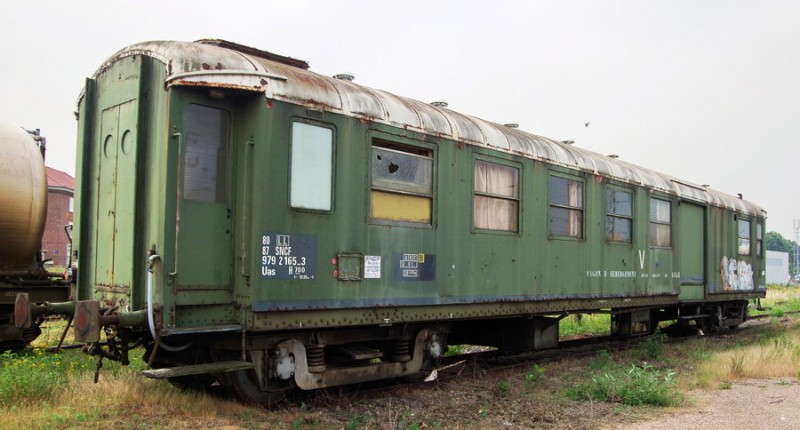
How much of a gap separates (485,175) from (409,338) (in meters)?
2.30

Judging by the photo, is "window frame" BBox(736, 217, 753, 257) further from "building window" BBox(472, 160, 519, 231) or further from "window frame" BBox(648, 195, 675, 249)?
"building window" BBox(472, 160, 519, 231)

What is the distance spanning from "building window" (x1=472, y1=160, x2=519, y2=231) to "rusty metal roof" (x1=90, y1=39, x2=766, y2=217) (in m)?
0.30

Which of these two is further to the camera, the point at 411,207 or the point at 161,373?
the point at 411,207

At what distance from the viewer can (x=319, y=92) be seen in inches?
267

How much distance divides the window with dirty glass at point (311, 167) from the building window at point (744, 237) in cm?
1291

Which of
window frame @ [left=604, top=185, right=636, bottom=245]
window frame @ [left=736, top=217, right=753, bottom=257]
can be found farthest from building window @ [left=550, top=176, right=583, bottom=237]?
window frame @ [left=736, top=217, right=753, bottom=257]

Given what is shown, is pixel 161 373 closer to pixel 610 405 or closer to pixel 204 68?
pixel 204 68

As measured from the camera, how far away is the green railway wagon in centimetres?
605

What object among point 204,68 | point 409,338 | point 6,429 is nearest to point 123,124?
point 204,68

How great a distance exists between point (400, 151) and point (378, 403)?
2.68m

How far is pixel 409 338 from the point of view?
7.90m

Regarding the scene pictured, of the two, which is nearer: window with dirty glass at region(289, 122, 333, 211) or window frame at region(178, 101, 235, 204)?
window frame at region(178, 101, 235, 204)

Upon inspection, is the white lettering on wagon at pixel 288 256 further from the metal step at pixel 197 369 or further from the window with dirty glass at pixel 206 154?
the metal step at pixel 197 369

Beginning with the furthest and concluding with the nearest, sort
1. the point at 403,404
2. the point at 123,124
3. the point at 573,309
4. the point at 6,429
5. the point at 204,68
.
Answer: the point at 573,309 < the point at 403,404 < the point at 123,124 < the point at 204,68 < the point at 6,429
